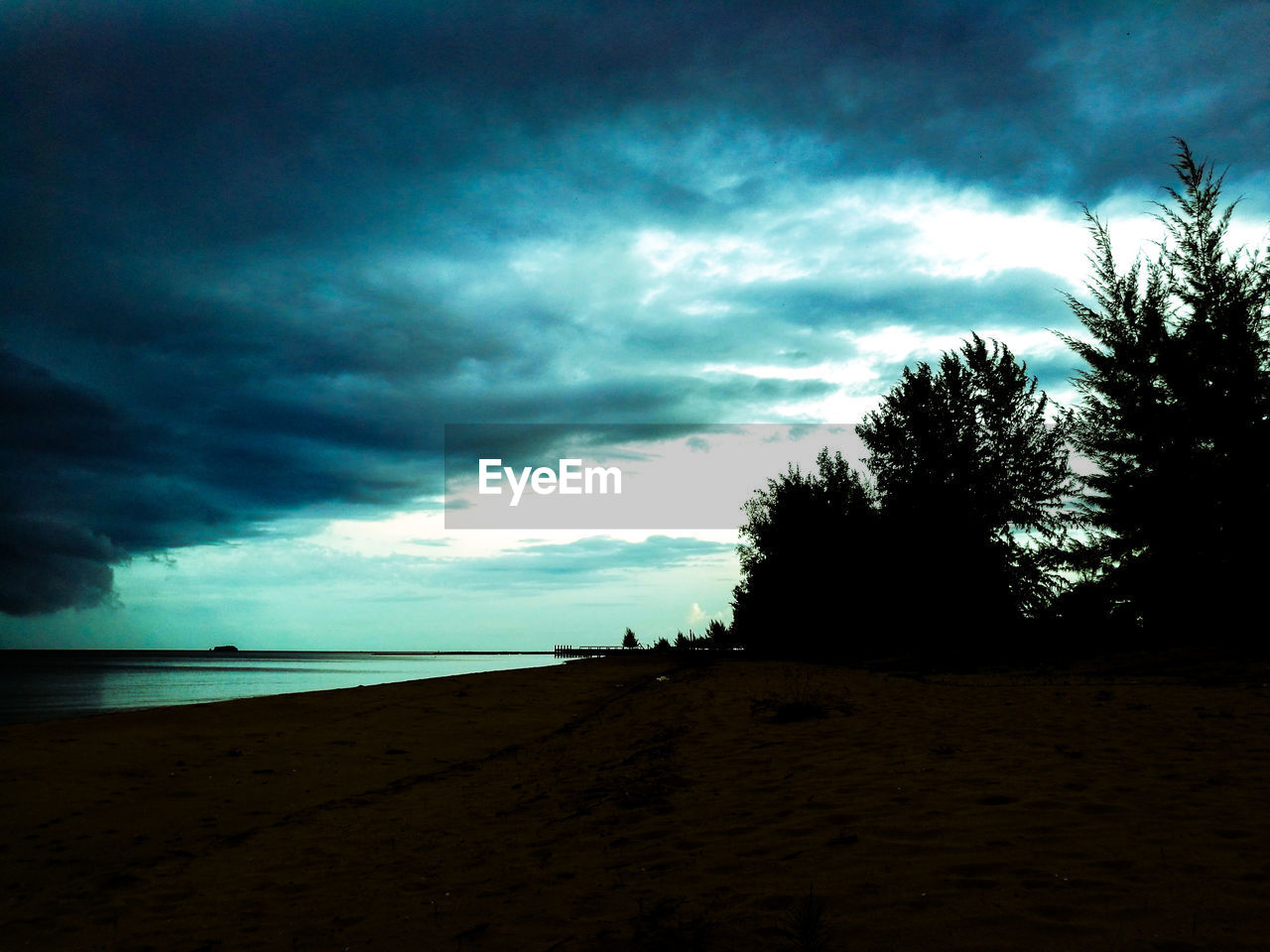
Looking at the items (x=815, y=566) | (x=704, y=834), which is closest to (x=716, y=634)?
(x=815, y=566)

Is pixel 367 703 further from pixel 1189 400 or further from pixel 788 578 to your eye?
pixel 788 578

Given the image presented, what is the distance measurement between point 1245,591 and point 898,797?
17.3 metres

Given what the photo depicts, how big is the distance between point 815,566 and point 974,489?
12908mm

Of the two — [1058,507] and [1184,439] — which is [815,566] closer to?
[1058,507]

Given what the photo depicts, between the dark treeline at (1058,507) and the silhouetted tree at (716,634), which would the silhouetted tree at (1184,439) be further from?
the silhouetted tree at (716,634)

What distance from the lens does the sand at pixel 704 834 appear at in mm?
4434

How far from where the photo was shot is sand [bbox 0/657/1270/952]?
14.5ft

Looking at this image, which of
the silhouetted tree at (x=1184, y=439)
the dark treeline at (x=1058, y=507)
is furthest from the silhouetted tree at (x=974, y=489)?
the silhouetted tree at (x=1184, y=439)

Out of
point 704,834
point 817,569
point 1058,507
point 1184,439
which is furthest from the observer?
point 817,569

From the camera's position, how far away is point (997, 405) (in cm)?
3684

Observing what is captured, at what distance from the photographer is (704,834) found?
21.3ft

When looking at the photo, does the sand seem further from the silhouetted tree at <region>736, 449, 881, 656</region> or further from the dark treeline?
the silhouetted tree at <region>736, 449, 881, 656</region>

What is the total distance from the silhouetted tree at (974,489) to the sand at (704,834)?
2181 cm

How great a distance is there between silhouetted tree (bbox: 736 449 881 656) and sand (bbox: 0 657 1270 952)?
30.6 metres
